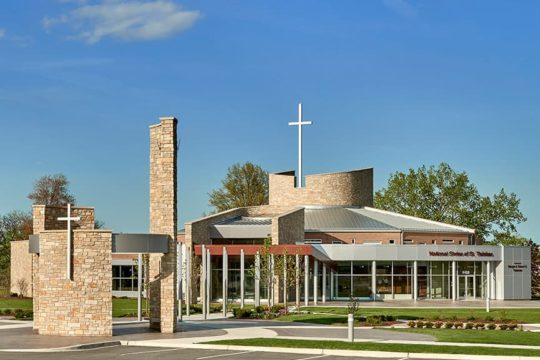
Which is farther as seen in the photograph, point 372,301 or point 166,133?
point 372,301

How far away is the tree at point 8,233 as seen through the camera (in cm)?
9012

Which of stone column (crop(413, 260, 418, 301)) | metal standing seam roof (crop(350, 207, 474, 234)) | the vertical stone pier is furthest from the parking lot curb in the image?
metal standing seam roof (crop(350, 207, 474, 234))

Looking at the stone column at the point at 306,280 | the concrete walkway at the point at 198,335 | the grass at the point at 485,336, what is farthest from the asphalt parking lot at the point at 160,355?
the stone column at the point at 306,280

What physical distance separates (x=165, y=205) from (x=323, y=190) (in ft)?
163

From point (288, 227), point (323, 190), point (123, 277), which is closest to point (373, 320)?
point (288, 227)

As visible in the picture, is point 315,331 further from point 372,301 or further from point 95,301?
point 372,301

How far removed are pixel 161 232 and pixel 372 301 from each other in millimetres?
36297

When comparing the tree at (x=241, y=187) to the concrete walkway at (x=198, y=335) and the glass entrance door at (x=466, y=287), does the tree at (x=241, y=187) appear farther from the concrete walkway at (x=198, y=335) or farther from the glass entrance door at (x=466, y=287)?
the concrete walkway at (x=198, y=335)

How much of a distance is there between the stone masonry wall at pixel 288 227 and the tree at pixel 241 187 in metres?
48.8

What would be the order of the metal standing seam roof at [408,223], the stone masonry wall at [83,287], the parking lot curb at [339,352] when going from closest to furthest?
the parking lot curb at [339,352]
the stone masonry wall at [83,287]
the metal standing seam roof at [408,223]

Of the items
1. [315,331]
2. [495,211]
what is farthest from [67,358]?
[495,211]

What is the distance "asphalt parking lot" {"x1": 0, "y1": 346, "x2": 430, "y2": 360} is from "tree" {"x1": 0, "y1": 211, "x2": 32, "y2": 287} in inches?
2461

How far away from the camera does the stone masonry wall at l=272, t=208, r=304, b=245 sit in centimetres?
6656

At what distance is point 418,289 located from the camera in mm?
71125
